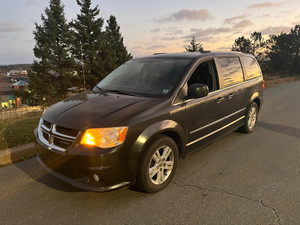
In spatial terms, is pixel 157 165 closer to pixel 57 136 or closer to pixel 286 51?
pixel 57 136

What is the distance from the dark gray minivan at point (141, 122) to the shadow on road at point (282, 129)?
1.80m

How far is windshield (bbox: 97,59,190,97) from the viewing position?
3.34 meters

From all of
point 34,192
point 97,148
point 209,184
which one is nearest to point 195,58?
point 209,184

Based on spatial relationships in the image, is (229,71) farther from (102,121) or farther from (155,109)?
(102,121)

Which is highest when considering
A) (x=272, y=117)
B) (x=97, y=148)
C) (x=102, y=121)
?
(x=102, y=121)

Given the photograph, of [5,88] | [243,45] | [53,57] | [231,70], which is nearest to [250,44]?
[243,45]

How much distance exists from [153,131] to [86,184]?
95 cm

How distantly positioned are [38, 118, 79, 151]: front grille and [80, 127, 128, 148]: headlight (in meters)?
0.14

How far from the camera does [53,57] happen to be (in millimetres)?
36469

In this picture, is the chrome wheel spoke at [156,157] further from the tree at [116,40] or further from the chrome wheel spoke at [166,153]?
the tree at [116,40]

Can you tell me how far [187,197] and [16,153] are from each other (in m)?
2.95

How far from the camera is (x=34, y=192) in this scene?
3.03 m

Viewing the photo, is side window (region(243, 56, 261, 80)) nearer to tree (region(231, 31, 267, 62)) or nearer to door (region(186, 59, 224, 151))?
door (region(186, 59, 224, 151))

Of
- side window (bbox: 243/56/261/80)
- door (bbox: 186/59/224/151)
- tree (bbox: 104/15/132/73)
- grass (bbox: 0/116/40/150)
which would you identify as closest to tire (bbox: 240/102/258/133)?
side window (bbox: 243/56/261/80)
